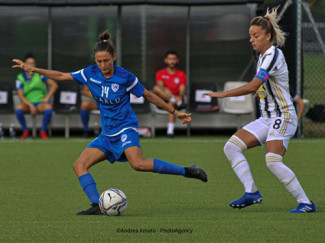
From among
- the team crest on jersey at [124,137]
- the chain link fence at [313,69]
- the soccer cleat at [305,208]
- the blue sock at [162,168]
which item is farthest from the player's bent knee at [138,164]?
the chain link fence at [313,69]

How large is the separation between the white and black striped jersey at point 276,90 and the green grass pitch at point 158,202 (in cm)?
90

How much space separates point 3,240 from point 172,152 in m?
7.81

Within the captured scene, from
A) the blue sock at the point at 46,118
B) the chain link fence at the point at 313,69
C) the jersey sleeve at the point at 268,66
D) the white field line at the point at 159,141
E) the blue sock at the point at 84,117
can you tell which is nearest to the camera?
the jersey sleeve at the point at 268,66

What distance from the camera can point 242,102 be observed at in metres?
17.1

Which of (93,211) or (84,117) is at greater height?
(84,117)

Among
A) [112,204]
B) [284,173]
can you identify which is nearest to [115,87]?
[112,204]

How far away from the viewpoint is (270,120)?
24.5 feet

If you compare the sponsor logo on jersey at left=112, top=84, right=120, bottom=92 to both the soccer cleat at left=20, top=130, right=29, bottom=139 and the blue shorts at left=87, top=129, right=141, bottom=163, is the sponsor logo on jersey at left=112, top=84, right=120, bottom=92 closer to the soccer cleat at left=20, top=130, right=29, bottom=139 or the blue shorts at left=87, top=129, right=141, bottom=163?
the blue shorts at left=87, top=129, right=141, bottom=163

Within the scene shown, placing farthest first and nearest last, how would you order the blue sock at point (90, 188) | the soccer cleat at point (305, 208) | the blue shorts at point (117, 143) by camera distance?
the blue shorts at point (117, 143) < the blue sock at point (90, 188) < the soccer cleat at point (305, 208)

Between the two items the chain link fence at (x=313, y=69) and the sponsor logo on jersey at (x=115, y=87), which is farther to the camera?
the chain link fence at (x=313, y=69)

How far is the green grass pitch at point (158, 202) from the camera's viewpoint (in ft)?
20.5

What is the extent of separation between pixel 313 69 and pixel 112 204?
481 inches

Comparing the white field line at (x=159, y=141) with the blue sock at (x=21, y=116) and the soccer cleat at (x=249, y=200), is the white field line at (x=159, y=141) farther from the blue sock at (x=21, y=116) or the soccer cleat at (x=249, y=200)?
the soccer cleat at (x=249, y=200)

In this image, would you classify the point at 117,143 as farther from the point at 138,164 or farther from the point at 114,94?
the point at 114,94
